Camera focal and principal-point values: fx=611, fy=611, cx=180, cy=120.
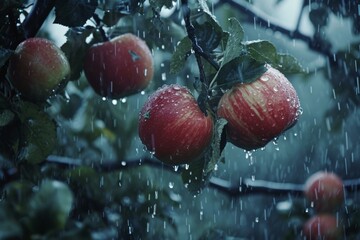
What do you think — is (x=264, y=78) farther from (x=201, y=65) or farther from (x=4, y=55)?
(x=4, y=55)

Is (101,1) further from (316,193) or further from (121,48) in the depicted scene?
(316,193)

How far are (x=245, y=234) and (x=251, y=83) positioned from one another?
3042 mm

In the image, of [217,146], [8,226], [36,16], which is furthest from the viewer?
[36,16]

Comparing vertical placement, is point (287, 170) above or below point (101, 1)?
below

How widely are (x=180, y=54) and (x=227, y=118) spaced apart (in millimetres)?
181

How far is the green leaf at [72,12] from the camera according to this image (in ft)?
3.45

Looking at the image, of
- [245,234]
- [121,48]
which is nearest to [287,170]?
[245,234]

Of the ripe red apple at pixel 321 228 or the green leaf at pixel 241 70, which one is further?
the ripe red apple at pixel 321 228

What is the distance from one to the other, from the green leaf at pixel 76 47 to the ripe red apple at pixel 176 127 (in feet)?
1.11

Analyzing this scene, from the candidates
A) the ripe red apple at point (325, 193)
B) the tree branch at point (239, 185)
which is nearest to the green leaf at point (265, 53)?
the tree branch at point (239, 185)

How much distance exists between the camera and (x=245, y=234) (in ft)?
12.6

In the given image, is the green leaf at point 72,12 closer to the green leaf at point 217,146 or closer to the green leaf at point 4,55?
the green leaf at point 4,55

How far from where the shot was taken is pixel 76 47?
1217mm

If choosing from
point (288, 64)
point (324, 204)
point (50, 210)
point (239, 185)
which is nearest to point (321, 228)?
point (324, 204)
